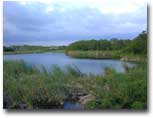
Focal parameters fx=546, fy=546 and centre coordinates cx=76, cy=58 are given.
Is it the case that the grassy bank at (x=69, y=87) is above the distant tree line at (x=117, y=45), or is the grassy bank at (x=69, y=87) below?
below

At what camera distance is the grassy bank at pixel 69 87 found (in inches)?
148

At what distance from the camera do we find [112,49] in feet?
12.7

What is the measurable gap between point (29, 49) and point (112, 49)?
585 mm

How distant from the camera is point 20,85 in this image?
3.83 metres

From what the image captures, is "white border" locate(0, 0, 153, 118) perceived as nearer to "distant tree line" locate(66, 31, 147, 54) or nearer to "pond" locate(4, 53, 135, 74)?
"distant tree line" locate(66, 31, 147, 54)

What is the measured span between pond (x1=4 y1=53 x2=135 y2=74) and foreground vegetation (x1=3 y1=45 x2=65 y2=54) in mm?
30

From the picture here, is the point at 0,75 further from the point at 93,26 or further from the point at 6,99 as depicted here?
the point at 93,26

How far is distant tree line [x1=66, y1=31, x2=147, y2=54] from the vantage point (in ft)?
12.3

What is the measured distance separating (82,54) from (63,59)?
15 cm

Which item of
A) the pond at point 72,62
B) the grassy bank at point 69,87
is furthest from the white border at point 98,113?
the pond at point 72,62

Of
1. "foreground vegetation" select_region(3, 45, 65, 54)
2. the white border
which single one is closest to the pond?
"foreground vegetation" select_region(3, 45, 65, 54)

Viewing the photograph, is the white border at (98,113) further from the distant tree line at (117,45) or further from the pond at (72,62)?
the pond at (72,62)

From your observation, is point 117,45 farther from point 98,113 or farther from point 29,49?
point 29,49

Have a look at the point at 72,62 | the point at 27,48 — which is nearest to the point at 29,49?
the point at 27,48
